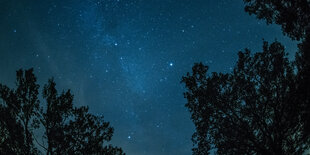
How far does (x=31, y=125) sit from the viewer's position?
14.2 metres

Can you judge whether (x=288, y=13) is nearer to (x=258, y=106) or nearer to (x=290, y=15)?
(x=290, y=15)

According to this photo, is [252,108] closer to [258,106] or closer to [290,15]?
[258,106]

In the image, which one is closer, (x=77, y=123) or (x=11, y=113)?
(x=11, y=113)

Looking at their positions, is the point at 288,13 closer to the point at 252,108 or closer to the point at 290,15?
the point at 290,15

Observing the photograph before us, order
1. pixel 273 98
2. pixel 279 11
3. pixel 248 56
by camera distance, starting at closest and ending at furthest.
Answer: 1. pixel 279 11
2. pixel 273 98
3. pixel 248 56

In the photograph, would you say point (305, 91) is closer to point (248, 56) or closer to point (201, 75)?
point (248, 56)

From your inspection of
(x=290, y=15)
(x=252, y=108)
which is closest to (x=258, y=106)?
(x=252, y=108)

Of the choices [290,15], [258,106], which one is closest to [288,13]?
[290,15]

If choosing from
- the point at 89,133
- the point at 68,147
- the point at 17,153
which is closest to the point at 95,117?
the point at 89,133

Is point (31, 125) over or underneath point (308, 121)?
over

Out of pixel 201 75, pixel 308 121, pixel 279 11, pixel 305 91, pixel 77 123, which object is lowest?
pixel 308 121

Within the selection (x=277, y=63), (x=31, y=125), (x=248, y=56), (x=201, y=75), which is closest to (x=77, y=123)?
(x=31, y=125)

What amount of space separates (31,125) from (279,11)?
16.5 meters

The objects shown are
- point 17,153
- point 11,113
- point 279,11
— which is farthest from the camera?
point 11,113
